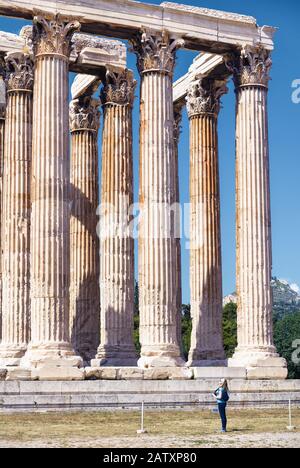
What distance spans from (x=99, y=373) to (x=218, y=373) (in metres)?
9.23

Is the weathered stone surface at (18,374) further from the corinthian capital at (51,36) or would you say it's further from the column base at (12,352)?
the corinthian capital at (51,36)

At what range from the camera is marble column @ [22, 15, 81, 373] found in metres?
68.5

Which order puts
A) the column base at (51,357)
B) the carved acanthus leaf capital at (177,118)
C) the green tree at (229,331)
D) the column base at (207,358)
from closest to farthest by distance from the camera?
the column base at (51,357) < the column base at (207,358) < the carved acanthus leaf capital at (177,118) < the green tree at (229,331)

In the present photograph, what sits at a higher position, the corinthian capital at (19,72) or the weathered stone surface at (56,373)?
the corinthian capital at (19,72)

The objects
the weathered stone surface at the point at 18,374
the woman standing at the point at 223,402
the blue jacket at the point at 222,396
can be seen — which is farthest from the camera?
the weathered stone surface at the point at 18,374

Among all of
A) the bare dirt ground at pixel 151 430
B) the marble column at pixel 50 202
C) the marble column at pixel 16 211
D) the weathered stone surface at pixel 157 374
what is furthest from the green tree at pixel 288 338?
the bare dirt ground at pixel 151 430

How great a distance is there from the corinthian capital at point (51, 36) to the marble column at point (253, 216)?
15.2m

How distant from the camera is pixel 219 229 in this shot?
84938 mm

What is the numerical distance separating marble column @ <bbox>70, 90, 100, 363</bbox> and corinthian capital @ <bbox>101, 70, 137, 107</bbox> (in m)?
5.65

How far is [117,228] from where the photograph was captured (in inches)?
3189

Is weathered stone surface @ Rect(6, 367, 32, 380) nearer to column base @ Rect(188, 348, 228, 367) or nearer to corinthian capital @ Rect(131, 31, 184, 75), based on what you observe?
column base @ Rect(188, 348, 228, 367)

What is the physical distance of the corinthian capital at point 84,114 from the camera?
9012cm

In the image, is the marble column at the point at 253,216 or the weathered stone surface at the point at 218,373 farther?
the marble column at the point at 253,216
